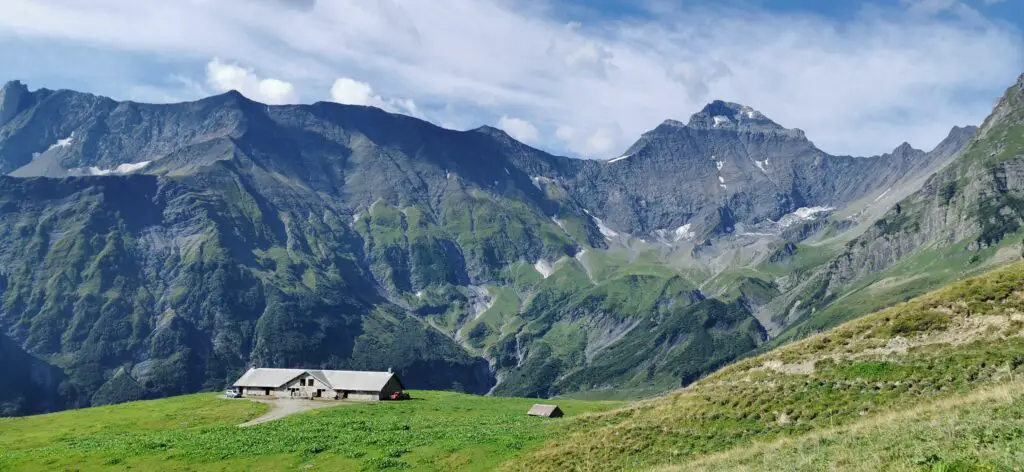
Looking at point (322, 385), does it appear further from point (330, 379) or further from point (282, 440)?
point (282, 440)

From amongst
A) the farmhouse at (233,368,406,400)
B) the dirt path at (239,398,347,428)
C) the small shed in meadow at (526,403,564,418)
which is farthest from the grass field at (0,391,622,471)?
the farmhouse at (233,368,406,400)

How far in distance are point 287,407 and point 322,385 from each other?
72.1 feet

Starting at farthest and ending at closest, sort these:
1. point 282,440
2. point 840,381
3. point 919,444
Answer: point 282,440 < point 840,381 < point 919,444

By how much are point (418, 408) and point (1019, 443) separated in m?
85.4

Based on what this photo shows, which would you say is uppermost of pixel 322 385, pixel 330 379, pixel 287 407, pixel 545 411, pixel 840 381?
pixel 840 381

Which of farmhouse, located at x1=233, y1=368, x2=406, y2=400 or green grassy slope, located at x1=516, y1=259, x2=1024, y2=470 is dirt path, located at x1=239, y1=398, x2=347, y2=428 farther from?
green grassy slope, located at x1=516, y1=259, x2=1024, y2=470

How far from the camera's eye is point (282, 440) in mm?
67062

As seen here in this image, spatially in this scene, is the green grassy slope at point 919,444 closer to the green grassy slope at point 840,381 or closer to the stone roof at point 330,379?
the green grassy slope at point 840,381

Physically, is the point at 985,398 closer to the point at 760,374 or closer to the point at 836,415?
the point at 836,415

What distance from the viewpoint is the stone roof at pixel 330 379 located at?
12662 cm

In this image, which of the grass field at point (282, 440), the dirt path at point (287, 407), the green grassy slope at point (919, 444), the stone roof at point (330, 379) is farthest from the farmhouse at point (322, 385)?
the green grassy slope at point (919, 444)

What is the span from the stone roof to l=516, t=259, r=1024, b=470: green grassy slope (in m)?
78.1

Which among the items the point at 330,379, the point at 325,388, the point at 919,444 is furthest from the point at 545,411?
the point at 919,444

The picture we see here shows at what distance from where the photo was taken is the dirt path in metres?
94.0
